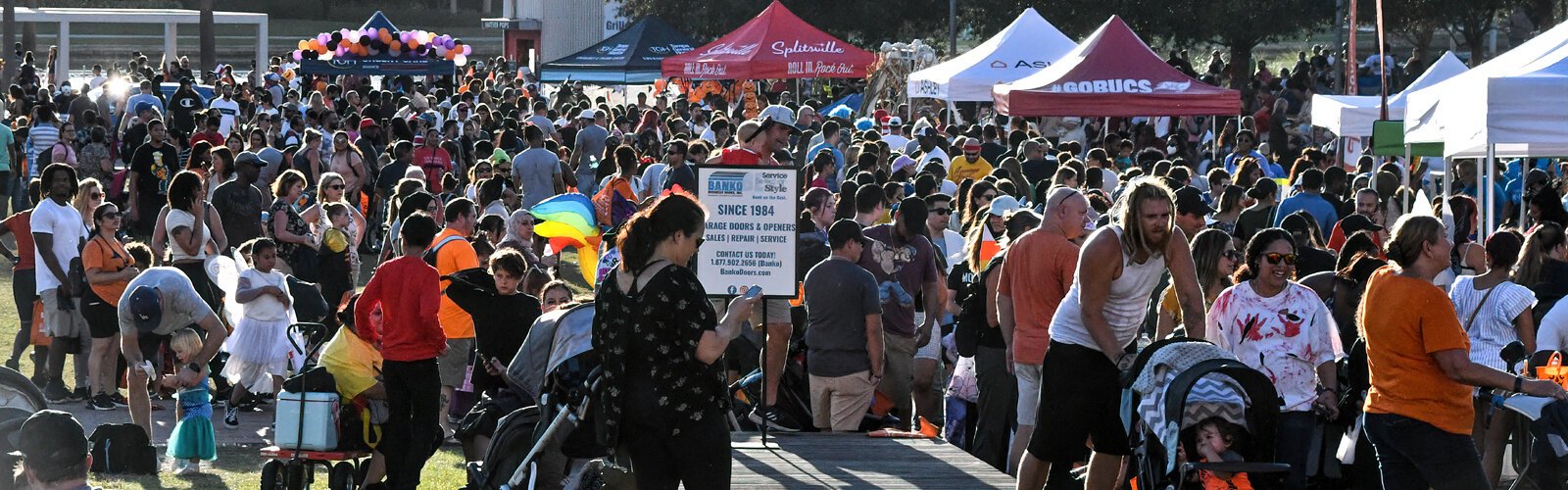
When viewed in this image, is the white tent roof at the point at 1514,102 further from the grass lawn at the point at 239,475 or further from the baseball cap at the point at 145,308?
the baseball cap at the point at 145,308

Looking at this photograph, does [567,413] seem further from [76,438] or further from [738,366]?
[738,366]

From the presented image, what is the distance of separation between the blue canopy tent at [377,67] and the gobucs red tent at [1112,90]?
17.4m

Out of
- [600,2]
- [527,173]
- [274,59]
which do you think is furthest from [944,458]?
[600,2]

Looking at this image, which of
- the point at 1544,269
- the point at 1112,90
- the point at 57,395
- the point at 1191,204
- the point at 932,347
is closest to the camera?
the point at 1191,204

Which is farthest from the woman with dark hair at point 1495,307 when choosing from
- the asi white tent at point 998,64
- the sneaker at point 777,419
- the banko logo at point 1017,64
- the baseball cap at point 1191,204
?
the banko logo at point 1017,64

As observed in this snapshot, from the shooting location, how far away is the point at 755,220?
8.73m

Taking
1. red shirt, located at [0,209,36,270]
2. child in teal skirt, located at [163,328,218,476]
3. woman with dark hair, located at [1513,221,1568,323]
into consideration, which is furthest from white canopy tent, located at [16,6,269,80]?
woman with dark hair, located at [1513,221,1568,323]

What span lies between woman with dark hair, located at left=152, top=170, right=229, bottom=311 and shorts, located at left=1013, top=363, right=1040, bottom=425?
18.9 feet

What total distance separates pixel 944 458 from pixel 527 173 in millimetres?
9044

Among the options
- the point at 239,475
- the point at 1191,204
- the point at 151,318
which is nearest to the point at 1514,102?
the point at 1191,204

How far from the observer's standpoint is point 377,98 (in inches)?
1123

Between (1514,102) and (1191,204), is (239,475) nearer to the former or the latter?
(1191,204)

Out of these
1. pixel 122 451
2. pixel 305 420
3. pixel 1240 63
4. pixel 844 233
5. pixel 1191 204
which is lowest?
pixel 122 451

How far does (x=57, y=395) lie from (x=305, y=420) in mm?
4416
